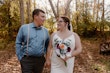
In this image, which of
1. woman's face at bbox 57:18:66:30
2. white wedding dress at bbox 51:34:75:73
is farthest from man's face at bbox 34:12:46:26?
white wedding dress at bbox 51:34:75:73

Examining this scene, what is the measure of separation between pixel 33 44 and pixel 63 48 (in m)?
0.59

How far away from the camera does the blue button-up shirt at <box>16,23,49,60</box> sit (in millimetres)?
4969

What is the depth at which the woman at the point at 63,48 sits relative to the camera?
5.02 metres

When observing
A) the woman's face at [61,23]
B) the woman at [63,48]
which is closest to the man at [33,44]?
the woman at [63,48]

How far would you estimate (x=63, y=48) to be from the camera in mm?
5004

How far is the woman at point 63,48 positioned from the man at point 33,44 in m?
0.21

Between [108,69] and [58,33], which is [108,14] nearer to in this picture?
[108,69]

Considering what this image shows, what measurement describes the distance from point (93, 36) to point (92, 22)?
1.36m

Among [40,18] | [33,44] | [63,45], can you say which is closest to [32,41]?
[33,44]

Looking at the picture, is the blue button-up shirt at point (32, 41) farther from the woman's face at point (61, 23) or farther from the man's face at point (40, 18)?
the woman's face at point (61, 23)

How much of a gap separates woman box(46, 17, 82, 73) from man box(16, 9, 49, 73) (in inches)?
8.4

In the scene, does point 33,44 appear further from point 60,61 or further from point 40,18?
point 60,61

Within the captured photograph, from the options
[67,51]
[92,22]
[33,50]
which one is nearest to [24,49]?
[33,50]

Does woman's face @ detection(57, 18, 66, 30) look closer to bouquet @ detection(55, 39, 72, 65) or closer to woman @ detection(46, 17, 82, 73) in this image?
woman @ detection(46, 17, 82, 73)
